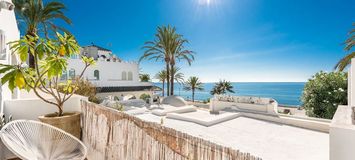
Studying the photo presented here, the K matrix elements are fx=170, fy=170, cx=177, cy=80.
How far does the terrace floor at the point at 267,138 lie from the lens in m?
6.46

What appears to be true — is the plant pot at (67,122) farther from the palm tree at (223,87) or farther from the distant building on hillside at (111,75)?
the palm tree at (223,87)

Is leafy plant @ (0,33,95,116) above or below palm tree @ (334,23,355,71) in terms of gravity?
below

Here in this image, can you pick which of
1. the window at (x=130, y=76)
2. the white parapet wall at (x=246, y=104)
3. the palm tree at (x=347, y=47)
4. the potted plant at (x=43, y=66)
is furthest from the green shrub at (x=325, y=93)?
the window at (x=130, y=76)

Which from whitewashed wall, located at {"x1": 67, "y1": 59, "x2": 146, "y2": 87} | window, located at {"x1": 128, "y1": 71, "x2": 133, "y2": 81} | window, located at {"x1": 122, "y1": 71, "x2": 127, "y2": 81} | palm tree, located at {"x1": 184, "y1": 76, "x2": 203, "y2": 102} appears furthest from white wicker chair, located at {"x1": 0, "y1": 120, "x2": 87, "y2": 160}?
palm tree, located at {"x1": 184, "y1": 76, "x2": 203, "y2": 102}

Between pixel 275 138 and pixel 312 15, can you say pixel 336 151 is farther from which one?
pixel 312 15

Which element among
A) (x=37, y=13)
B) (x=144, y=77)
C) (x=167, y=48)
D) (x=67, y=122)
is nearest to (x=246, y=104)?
(x=167, y=48)

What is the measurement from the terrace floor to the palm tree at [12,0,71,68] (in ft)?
39.9

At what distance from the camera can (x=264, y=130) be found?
9508 mm

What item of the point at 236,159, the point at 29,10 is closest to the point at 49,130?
the point at 236,159

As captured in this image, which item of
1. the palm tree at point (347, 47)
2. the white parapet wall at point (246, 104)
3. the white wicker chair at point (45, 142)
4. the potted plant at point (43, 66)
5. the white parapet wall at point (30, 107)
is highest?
the palm tree at point (347, 47)

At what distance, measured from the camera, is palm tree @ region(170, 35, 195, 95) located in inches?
811

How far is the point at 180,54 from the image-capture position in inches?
848

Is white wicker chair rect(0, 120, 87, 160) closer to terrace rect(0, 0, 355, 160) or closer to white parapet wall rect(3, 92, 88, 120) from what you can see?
terrace rect(0, 0, 355, 160)

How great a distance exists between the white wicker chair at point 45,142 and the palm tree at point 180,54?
17.3 meters
